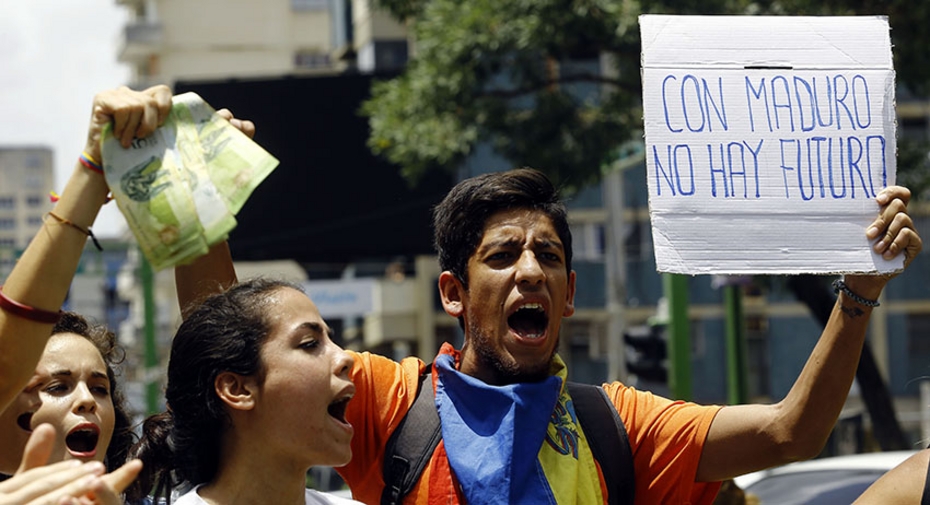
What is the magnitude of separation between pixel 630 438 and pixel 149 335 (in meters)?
25.4

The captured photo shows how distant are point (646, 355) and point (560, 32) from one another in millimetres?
3219

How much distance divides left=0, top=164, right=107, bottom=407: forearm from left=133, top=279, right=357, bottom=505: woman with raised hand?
48 centimetres

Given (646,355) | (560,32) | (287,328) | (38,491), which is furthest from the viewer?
(646,355)

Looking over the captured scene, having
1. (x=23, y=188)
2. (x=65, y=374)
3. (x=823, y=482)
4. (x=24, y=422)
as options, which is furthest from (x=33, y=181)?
(x=24, y=422)

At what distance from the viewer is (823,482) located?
649cm

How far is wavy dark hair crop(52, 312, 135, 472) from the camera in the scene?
3.81 m

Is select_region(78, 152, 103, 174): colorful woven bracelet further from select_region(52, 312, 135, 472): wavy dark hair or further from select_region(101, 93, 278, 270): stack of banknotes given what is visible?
select_region(52, 312, 135, 472): wavy dark hair

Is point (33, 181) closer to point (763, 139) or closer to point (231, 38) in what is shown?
point (231, 38)

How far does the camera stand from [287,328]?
127 inches

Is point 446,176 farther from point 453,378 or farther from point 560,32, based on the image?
point 453,378

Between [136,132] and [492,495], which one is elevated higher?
[136,132]

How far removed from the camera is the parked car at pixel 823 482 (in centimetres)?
632

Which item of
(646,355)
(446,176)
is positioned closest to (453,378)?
(646,355)

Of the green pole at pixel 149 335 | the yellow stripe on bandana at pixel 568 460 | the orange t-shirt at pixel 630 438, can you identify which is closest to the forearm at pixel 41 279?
the orange t-shirt at pixel 630 438
